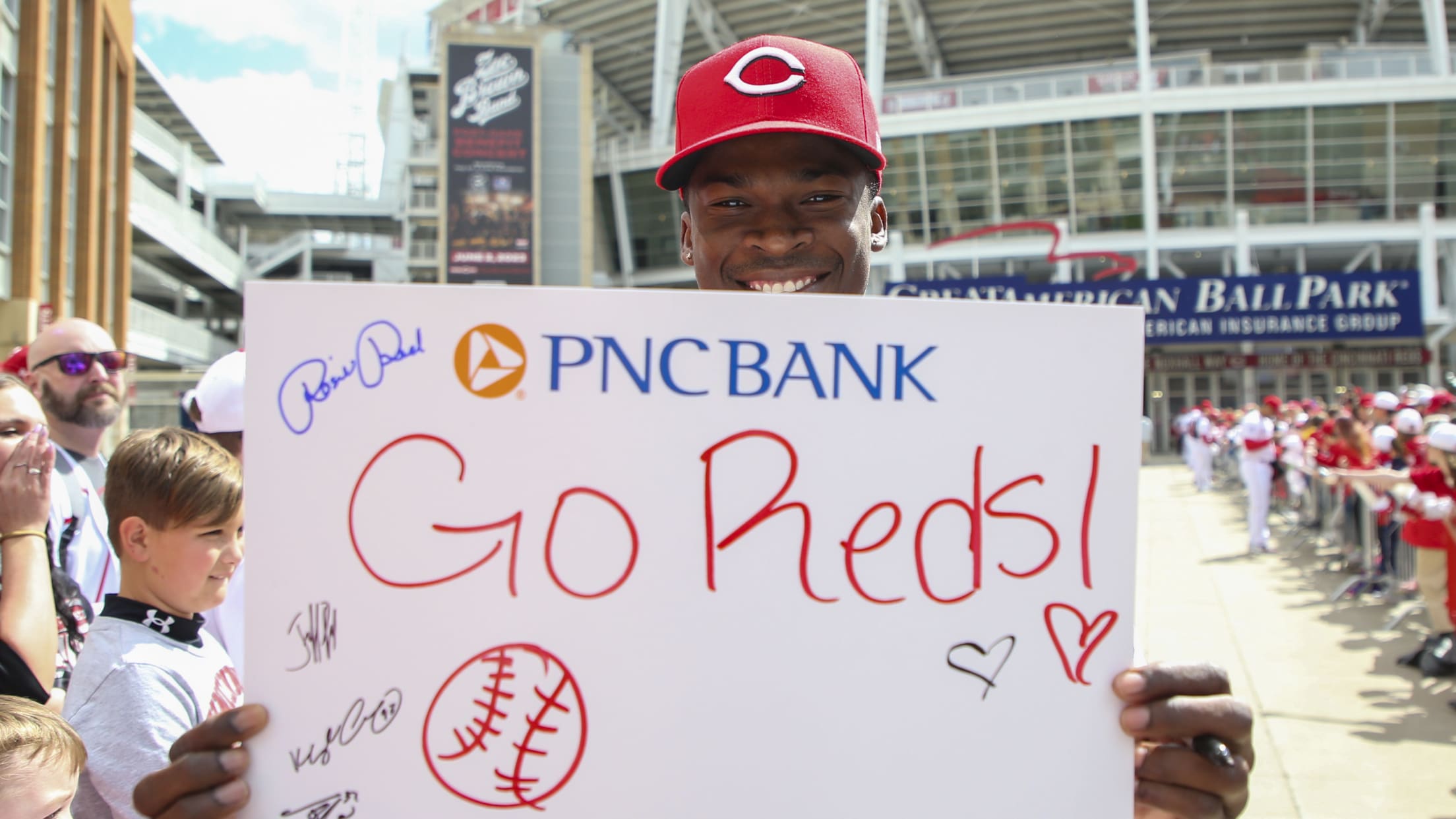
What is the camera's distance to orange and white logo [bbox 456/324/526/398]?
1.23 m

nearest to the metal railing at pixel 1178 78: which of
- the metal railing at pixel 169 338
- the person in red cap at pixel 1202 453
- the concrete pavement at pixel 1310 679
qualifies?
the person in red cap at pixel 1202 453

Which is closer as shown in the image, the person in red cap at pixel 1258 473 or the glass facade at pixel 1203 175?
the person in red cap at pixel 1258 473

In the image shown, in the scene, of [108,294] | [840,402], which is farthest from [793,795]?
[108,294]

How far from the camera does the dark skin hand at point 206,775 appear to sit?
114 centimetres

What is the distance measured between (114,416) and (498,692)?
3.69 m

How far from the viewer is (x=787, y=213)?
1.62 m

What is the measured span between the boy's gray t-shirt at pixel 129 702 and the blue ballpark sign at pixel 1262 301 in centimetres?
2763

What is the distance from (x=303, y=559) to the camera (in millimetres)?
1207

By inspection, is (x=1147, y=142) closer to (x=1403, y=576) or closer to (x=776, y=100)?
(x=1403, y=576)

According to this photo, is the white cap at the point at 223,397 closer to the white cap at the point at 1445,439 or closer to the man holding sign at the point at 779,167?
the man holding sign at the point at 779,167

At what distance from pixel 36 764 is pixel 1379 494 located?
993 cm

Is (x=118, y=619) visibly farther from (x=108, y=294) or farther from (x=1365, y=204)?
(x=1365, y=204)
